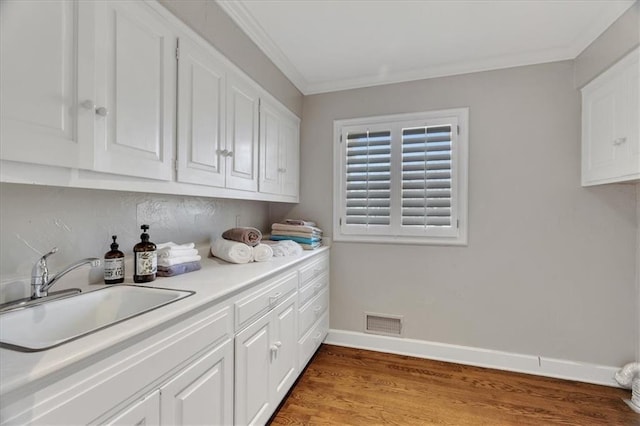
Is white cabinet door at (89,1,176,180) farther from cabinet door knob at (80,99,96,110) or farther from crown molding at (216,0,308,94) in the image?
crown molding at (216,0,308,94)

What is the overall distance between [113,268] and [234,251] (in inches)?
25.3

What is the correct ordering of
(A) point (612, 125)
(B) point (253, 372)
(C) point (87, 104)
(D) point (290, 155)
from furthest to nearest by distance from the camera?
(D) point (290, 155), (A) point (612, 125), (B) point (253, 372), (C) point (87, 104)

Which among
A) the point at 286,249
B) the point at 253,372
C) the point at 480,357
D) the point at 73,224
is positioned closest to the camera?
the point at 73,224

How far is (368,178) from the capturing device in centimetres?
271

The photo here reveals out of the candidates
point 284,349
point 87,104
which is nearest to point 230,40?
point 87,104

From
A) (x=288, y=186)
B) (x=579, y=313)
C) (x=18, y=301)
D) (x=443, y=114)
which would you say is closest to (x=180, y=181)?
(x=18, y=301)

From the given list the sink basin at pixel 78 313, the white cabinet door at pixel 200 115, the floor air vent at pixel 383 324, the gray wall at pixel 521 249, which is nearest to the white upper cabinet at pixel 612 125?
the gray wall at pixel 521 249

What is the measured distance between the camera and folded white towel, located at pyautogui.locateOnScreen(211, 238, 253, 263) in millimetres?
1817

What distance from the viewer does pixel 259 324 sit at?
1.52 metres

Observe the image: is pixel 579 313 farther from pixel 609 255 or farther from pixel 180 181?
pixel 180 181

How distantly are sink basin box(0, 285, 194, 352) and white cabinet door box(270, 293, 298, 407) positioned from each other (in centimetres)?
68

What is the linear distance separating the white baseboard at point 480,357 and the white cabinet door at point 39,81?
249cm

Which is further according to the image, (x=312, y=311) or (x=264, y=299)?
(x=312, y=311)

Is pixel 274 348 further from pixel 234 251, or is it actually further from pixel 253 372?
pixel 234 251
